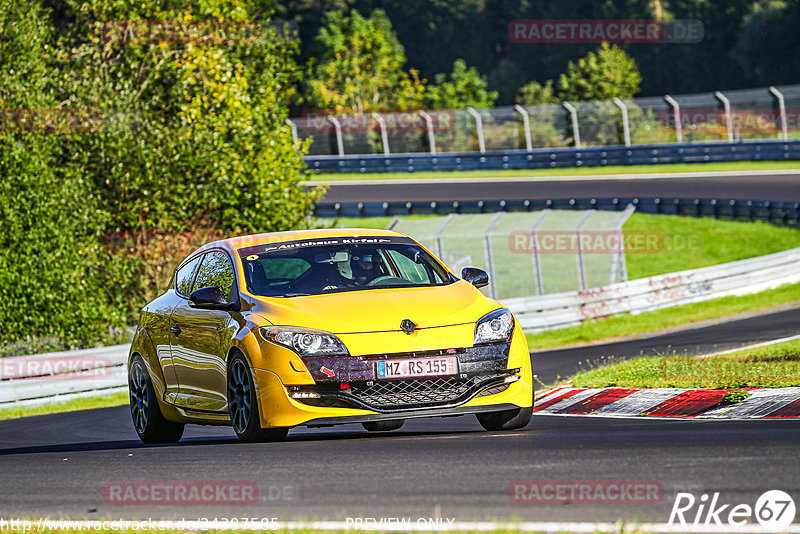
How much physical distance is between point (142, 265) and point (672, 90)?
67.0 meters

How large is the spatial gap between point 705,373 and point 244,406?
5.28 m

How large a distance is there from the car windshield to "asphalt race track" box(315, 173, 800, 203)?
2831 cm

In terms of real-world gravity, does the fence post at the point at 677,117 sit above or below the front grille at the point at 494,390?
below

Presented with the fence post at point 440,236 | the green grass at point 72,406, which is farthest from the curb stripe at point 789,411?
the fence post at point 440,236

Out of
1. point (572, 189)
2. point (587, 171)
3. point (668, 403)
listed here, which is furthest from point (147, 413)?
point (587, 171)

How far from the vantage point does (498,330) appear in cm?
856

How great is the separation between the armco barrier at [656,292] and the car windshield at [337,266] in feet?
43.6

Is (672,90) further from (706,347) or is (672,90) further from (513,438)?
(513,438)

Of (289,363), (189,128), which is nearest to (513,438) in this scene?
(289,363)

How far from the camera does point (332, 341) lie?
813 cm

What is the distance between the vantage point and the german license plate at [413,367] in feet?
26.6

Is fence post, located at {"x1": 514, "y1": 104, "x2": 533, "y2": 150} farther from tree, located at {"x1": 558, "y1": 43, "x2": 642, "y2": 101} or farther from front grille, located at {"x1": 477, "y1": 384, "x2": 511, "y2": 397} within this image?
front grille, located at {"x1": 477, "y1": 384, "x2": 511, "y2": 397}

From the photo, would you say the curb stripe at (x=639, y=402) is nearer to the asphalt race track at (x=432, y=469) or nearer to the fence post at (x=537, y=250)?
the asphalt race track at (x=432, y=469)

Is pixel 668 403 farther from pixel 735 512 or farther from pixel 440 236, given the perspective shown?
pixel 440 236
